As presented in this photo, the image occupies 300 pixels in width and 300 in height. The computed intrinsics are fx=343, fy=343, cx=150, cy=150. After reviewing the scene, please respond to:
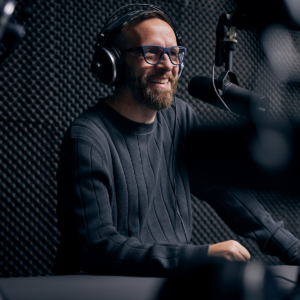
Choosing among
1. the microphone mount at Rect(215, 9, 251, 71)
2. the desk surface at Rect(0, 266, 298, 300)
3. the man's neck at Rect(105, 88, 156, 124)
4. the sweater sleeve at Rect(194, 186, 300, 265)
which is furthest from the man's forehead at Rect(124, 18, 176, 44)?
the desk surface at Rect(0, 266, 298, 300)

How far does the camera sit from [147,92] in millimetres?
1045

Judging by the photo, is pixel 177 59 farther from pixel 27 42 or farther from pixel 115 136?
pixel 27 42

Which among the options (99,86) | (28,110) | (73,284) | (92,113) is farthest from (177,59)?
(73,284)

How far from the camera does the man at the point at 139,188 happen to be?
27.2 inches

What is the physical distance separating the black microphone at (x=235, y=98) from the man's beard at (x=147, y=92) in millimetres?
272

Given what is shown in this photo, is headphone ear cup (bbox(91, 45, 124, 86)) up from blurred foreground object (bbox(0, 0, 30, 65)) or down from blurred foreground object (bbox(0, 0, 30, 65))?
down

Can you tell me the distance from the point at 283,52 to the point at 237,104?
4.09 ft

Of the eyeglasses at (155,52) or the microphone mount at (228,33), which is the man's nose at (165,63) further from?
the microphone mount at (228,33)

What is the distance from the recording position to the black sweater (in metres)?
0.69

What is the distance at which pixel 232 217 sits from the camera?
0.99 metres

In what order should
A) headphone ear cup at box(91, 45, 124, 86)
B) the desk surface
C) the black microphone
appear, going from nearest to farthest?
the desk surface, the black microphone, headphone ear cup at box(91, 45, 124, 86)

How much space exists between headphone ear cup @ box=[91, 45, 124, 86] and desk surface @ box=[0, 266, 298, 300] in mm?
575

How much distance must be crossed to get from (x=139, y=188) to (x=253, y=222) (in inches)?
13.0

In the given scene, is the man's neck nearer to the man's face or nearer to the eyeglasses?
the man's face
